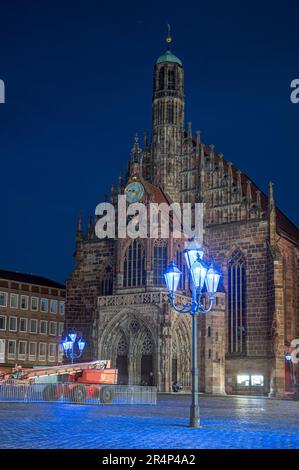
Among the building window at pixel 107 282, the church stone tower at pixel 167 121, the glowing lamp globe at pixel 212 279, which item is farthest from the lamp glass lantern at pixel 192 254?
the church stone tower at pixel 167 121

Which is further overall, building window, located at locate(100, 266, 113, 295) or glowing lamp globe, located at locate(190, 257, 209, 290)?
building window, located at locate(100, 266, 113, 295)

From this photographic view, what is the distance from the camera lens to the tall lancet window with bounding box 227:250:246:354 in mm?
58188

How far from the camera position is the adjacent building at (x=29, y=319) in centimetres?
8431

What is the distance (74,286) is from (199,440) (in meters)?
50.5

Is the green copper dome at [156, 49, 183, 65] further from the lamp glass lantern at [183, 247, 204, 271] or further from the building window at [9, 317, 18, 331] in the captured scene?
the lamp glass lantern at [183, 247, 204, 271]

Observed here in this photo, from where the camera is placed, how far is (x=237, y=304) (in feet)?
192

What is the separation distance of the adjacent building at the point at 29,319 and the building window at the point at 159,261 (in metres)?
31.8

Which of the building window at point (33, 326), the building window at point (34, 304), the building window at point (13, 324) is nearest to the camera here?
the building window at point (13, 324)

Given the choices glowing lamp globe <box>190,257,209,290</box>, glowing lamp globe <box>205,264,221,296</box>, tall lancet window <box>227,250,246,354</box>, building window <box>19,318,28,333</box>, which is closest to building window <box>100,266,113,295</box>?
tall lancet window <box>227,250,246,354</box>

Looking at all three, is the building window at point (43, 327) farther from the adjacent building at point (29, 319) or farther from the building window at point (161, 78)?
the building window at point (161, 78)

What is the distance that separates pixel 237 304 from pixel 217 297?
6.22ft

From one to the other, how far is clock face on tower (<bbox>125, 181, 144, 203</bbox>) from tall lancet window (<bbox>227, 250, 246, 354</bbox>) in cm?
944
